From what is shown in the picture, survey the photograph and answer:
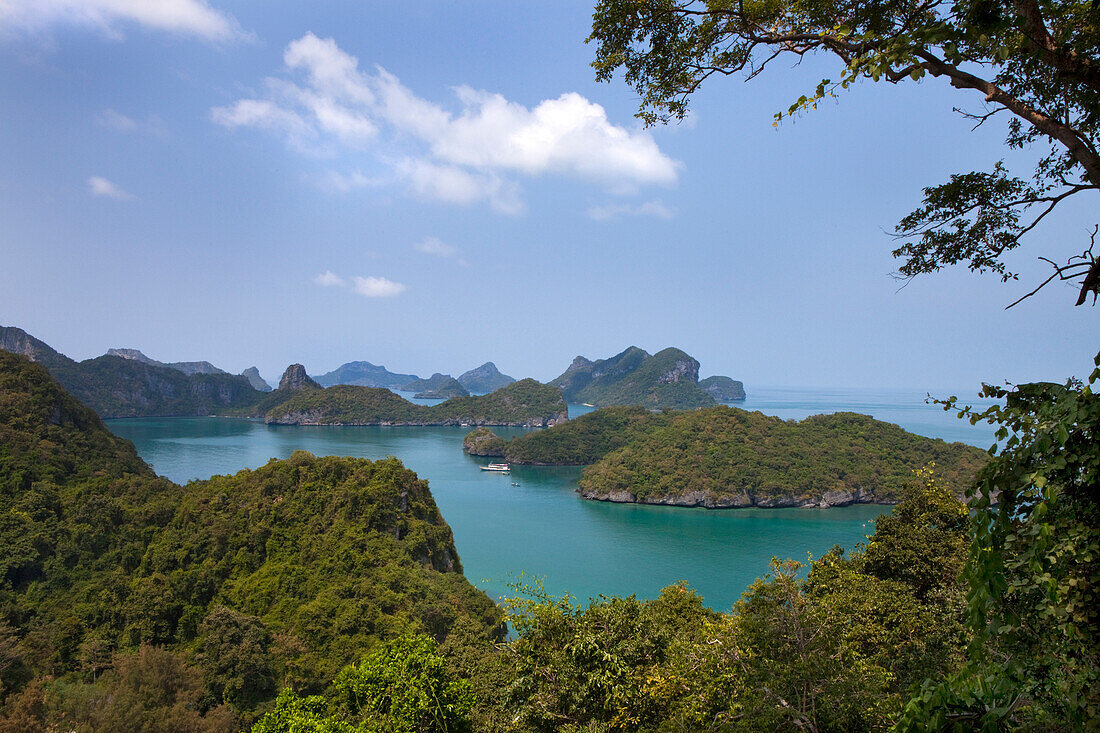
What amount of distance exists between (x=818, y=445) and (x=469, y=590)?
40362 mm

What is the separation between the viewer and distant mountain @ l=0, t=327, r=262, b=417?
9169 cm

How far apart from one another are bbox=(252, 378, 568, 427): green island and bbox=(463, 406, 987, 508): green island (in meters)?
52.8

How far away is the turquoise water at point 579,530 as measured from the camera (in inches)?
1116

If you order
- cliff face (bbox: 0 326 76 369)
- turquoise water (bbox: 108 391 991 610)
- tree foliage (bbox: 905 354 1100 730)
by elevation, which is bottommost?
turquoise water (bbox: 108 391 991 610)

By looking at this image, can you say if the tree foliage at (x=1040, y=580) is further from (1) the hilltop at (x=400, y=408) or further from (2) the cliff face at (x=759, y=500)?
(1) the hilltop at (x=400, y=408)

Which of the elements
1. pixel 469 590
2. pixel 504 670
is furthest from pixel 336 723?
pixel 469 590

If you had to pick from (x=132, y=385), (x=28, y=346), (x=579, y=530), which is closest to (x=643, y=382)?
(x=579, y=530)

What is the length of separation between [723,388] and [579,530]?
153 metres

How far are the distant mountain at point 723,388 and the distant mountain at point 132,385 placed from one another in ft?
444

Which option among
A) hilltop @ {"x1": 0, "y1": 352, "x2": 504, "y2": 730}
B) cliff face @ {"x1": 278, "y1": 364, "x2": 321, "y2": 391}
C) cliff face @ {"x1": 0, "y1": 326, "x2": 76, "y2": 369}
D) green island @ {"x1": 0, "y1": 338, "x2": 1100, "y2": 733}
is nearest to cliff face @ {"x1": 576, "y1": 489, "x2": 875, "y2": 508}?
hilltop @ {"x1": 0, "y1": 352, "x2": 504, "y2": 730}

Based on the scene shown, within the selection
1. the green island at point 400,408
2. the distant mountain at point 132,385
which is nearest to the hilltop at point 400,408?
the green island at point 400,408

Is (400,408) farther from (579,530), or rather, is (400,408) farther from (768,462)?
(768,462)

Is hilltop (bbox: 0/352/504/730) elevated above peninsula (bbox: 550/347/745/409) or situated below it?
below

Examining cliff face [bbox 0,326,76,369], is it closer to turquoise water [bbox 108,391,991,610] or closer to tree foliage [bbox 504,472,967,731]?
turquoise water [bbox 108,391,991,610]
